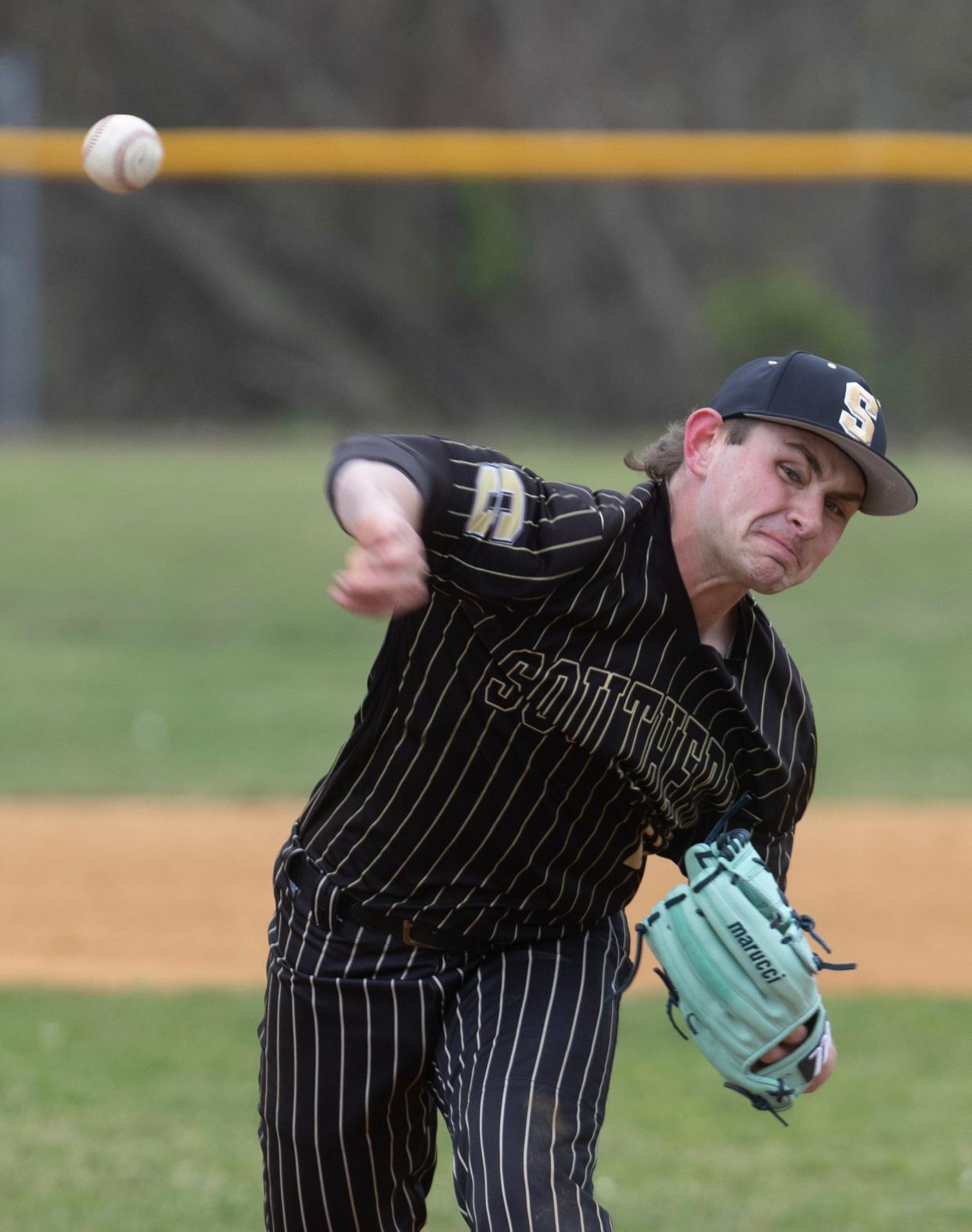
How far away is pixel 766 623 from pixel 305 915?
860 mm

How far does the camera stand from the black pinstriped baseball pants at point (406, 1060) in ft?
8.86

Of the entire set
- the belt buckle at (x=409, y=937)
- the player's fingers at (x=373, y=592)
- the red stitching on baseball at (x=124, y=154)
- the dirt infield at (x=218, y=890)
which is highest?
the red stitching on baseball at (x=124, y=154)

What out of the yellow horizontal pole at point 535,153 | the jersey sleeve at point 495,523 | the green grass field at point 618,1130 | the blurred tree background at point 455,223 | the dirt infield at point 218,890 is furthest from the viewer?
the blurred tree background at point 455,223

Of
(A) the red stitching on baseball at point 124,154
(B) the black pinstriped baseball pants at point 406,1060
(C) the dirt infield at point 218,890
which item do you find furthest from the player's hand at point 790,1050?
(A) the red stitching on baseball at point 124,154

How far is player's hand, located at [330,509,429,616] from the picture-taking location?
2094 millimetres

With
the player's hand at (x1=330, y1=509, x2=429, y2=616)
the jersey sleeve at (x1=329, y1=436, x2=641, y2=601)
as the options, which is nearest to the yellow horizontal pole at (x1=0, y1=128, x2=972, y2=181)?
the jersey sleeve at (x1=329, y1=436, x2=641, y2=601)

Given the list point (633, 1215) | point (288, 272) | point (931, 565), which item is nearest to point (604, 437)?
point (931, 565)

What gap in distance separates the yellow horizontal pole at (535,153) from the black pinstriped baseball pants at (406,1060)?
25.8ft

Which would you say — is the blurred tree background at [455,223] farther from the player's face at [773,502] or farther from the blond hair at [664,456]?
the player's face at [773,502]

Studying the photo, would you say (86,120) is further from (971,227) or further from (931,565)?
(931,565)

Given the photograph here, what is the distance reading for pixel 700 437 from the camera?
2764 mm

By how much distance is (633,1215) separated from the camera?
3.88 meters

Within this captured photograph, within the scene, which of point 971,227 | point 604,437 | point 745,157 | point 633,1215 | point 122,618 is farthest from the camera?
point 971,227

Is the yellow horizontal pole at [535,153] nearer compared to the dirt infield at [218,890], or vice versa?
the dirt infield at [218,890]
